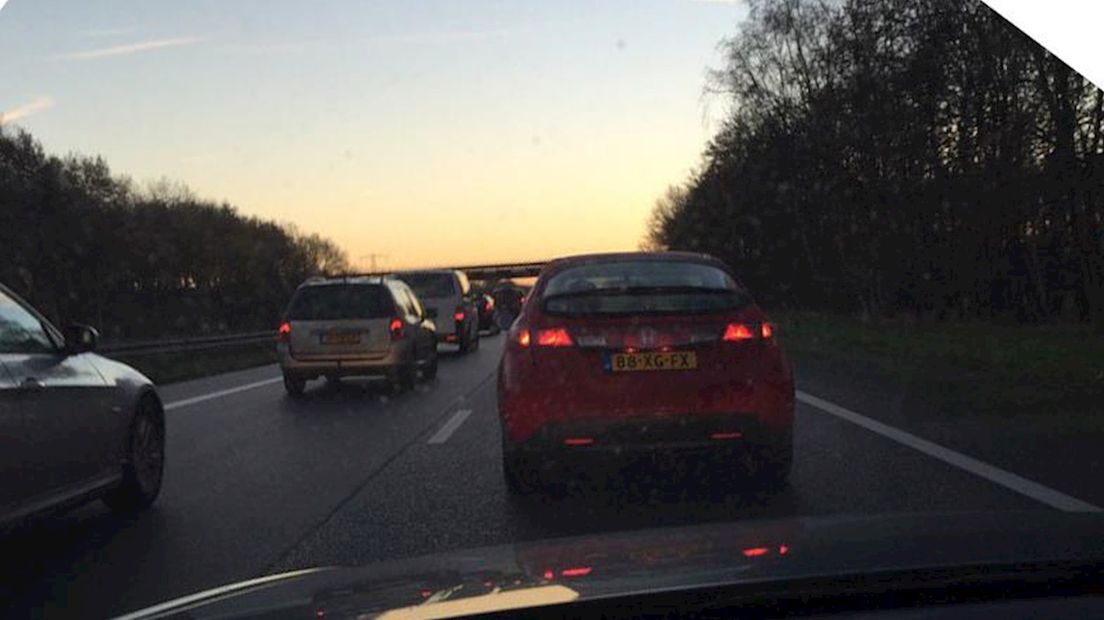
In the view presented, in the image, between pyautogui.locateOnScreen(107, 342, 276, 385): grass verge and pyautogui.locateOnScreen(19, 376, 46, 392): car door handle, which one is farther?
pyautogui.locateOnScreen(107, 342, 276, 385): grass verge

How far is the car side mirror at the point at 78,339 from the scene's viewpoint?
21.4ft

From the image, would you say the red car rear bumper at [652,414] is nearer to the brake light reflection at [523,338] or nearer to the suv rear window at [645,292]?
the brake light reflection at [523,338]

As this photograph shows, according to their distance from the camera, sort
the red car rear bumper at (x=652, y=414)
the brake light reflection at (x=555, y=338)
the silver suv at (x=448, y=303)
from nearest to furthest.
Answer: the red car rear bumper at (x=652, y=414)
the brake light reflection at (x=555, y=338)
the silver suv at (x=448, y=303)

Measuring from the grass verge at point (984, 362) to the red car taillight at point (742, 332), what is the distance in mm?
4627

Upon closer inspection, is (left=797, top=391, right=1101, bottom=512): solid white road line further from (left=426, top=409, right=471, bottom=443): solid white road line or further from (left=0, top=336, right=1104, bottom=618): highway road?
(left=426, top=409, right=471, bottom=443): solid white road line

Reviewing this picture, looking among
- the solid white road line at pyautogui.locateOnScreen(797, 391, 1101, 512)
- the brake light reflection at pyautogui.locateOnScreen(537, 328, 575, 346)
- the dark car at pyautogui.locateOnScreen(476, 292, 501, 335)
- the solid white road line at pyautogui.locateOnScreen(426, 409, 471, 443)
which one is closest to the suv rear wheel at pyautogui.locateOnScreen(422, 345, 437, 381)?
the solid white road line at pyautogui.locateOnScreen(426, 409, 471, 443)

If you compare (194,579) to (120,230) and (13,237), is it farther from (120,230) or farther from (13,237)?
(120,230)

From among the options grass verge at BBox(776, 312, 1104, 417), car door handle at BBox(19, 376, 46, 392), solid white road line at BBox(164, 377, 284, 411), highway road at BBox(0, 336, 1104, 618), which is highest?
car door handle at BBox(19, 376, 46, 392)

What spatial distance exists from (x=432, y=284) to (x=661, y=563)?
2319 centimetres

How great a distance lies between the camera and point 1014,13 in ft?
38.1

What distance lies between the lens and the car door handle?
5723 mm

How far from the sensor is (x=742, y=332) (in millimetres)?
6961

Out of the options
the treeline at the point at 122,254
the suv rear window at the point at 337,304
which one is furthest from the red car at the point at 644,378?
the treeline at the point at 122,254

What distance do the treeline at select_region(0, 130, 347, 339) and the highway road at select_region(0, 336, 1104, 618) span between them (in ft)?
136
